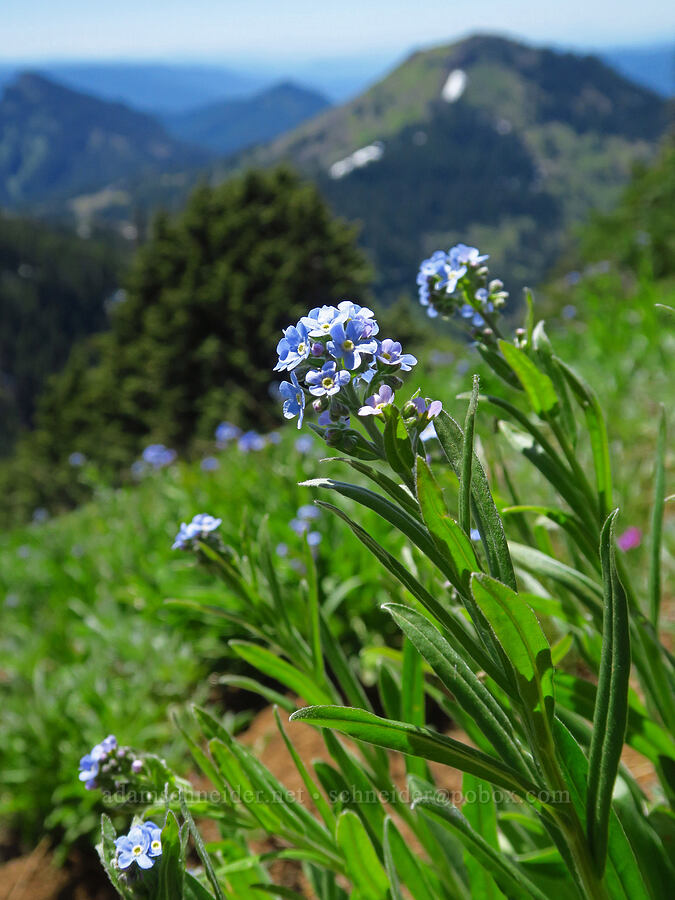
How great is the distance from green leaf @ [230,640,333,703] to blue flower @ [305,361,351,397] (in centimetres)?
74

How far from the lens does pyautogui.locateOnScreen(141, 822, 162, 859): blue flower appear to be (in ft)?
3.24

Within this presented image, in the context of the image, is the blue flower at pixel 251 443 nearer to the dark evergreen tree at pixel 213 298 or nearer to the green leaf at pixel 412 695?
the green leaf at pixel 412 695

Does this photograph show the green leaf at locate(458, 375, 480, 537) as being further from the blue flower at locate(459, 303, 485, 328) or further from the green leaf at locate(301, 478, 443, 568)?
the blue flower at locate(459, 303, 485, 328)

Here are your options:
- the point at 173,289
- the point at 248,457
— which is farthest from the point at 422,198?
the point at 248,457

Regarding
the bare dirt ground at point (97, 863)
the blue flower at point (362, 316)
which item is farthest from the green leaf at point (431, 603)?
the bare dirt ground at point (97, 863)

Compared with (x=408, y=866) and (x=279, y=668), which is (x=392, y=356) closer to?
(x=279, y=668)

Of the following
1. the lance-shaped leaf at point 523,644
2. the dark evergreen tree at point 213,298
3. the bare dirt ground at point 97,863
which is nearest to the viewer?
the lance-shaped leaf at point 523,644

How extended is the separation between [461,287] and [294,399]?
64cm

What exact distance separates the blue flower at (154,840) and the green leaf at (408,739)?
A: 0.90ft

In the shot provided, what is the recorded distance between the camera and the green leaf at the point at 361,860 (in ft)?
4.40

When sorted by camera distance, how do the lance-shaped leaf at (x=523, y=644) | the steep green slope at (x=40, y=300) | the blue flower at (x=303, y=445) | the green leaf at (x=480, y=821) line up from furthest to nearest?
the steep green slope at (x=40, y=300) → the blue flower at (x=303, y=445) → the green leaf at (x=480, y=821) → the lance-shaped leaf at (x=523, y=644)

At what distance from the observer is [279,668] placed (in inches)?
60.3

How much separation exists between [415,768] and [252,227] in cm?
2332

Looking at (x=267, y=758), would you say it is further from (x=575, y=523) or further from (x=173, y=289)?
(x=173, y=289)
